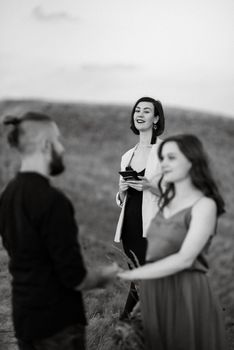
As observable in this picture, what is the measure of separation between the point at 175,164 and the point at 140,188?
48.0 inches

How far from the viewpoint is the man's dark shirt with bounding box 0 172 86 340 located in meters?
1.90

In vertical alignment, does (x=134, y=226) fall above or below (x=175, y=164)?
below

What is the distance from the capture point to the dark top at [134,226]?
11.5 feet

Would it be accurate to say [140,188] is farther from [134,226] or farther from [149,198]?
[134,226]

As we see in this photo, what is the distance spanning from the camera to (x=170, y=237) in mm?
2148

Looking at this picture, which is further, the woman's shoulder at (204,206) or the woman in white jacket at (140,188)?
the woman in white jacket at (140,188)

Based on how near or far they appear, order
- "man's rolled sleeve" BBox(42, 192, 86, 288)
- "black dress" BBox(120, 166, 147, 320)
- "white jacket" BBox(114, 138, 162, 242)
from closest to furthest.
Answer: "man's rolled sleeve" BBox(42, 192, 86, 288), "white jacket" BBox(114, 138, 162, 242), "black dress" BBox(120, 166, 147, 320)

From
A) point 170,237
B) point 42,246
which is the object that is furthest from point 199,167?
point 42,246

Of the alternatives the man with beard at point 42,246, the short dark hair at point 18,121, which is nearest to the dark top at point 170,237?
the man with beard at point 42,246

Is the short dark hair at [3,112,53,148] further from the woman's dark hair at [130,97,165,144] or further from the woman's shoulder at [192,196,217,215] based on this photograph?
the woman's dark hair at [130,97,165,144]

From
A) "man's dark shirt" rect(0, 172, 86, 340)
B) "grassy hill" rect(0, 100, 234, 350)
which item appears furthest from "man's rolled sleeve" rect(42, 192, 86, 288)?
"grassy hill" rect(0, 100, 234, 350)

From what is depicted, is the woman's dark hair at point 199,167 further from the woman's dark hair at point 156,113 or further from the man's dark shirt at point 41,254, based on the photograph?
the woman's dark hair at point 156,113

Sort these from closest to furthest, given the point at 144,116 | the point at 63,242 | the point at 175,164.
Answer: the point at 63,242 → the point at 175,164 → the point at 144,116

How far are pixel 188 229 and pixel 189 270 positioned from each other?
0.74 ft
